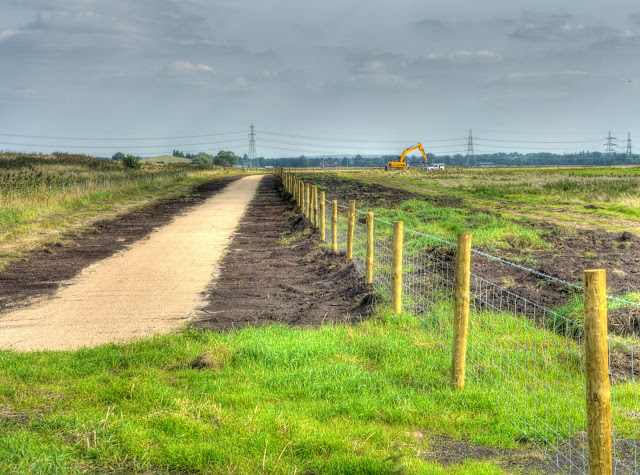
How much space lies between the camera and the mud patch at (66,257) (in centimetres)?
1213

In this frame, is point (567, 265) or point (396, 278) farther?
point (567, 265)

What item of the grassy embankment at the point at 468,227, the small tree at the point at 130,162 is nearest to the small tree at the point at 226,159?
the small tree at the point at 130,162

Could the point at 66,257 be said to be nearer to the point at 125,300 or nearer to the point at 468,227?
the point at 125,300

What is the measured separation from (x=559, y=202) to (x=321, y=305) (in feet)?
87.9

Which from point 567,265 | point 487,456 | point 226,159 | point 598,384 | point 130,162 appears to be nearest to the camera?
point 598,384

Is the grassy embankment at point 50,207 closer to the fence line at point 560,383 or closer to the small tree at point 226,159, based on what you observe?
the fence line at point 560,383

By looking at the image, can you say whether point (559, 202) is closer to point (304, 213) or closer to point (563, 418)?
point (304, 213)

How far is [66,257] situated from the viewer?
16.2 meters

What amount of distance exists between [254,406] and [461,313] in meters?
2.22

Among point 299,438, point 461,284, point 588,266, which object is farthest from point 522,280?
point 299,438

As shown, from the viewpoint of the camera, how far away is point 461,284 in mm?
6559

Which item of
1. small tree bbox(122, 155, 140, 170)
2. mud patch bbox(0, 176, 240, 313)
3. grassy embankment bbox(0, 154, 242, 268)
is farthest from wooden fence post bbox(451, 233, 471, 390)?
small tree bbox(122, 155, 140, 170)

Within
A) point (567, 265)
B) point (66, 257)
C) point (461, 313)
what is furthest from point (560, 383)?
point (66, 257)

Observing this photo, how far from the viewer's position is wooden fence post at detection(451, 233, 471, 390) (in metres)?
6.52
